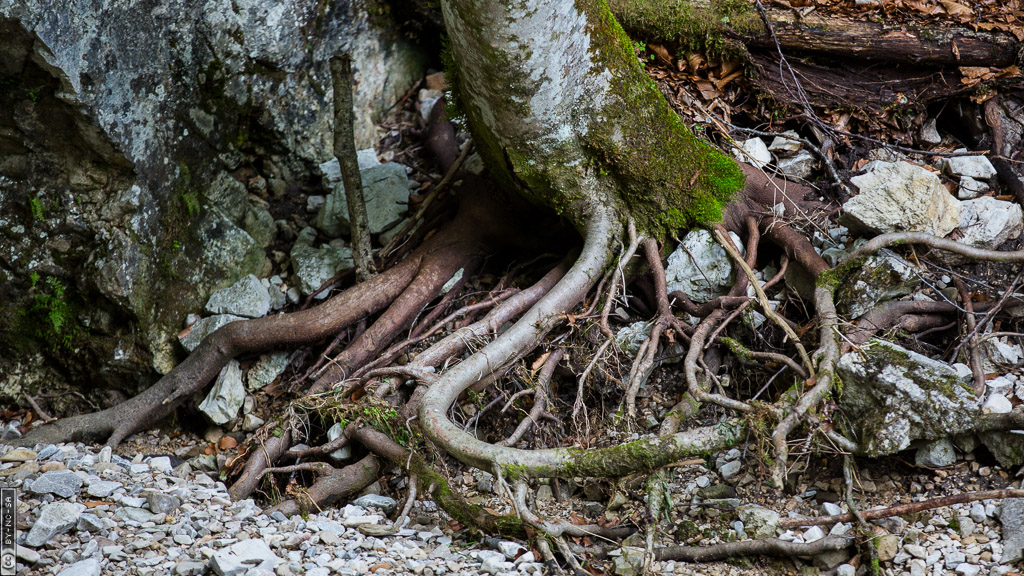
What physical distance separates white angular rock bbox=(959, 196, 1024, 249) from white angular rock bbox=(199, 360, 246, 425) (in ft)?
14.0

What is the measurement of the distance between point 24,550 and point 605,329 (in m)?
2.71

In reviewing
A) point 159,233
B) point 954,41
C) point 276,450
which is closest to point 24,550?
point 276,450

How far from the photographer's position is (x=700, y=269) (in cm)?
411

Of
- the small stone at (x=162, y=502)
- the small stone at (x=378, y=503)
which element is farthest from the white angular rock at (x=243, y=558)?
the small stone at (x=378, y=503)

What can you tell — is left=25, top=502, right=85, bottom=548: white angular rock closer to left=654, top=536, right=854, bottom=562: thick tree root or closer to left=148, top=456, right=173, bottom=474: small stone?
left=148, top=456, right=173, bottom=474: small stone

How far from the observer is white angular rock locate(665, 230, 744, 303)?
13.5ft

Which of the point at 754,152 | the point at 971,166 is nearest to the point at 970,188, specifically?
the point at 971,166

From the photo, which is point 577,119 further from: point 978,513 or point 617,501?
point 978,513

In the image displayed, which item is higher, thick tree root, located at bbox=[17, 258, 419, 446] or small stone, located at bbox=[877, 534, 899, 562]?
thick tree root, located at bbox=[17, 258, 419, 446]

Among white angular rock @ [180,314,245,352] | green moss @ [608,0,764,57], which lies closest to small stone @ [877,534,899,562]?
green moss @ [608,0,764,57]

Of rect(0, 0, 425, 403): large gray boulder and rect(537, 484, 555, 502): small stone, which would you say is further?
rect(0, 0, 425, 403): large gray boulder

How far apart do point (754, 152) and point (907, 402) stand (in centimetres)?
200

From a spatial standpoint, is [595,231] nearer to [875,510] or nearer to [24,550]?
[875,510]

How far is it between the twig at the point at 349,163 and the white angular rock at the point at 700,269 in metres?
1.93
